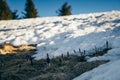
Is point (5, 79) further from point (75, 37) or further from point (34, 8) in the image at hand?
point (34, 8)

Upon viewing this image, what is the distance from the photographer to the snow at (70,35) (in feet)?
52.1

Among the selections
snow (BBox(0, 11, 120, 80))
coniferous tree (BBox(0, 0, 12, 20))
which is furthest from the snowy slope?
coniferous tree (BBox(0, 0, 12, 20))

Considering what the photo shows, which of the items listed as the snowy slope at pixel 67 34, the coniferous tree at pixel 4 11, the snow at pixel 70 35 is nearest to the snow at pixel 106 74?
the snow at pixel 70 35

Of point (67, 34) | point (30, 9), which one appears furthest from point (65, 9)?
point (67, 34)

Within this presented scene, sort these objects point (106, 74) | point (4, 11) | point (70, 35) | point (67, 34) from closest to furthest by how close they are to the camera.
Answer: point (106, 74) < point (70, 35) < point (67, 34) < point (4, 11)

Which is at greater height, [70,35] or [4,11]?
[4,11]

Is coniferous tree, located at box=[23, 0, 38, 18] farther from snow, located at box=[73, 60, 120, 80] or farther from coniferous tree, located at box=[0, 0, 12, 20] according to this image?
snow, located at box=[73, 60, 120, 80]

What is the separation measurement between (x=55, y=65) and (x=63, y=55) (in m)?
1.67

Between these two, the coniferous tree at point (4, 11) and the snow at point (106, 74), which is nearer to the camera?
the snow at point (106, 74)

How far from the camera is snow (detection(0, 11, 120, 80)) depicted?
15867mm

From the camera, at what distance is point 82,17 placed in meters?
25.5

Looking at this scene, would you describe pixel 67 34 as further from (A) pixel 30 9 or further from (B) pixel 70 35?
(A) pixel 30 9

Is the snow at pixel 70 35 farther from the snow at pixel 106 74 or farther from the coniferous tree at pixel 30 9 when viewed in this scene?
the coniferous tree at pixel 30 9

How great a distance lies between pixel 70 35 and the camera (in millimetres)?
19250
